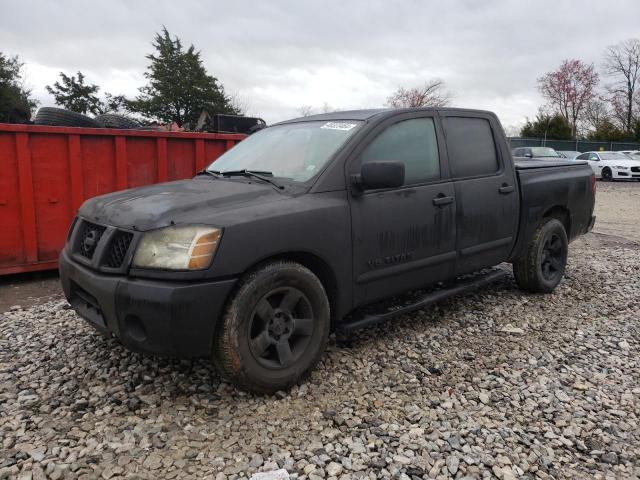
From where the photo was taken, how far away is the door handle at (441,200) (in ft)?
12.5

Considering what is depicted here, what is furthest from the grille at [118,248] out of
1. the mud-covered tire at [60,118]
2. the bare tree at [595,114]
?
the bare tree at [595,114]

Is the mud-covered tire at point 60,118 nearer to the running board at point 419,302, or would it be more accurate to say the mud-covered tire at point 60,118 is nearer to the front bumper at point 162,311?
the front bumper at point 162,311

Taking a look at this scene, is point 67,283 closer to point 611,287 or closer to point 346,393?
point 346,393

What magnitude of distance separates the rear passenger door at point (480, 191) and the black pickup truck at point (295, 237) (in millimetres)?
14

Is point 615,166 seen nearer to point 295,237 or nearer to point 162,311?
point 295,237

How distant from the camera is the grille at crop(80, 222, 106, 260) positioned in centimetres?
302

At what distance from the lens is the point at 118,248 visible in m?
2.84

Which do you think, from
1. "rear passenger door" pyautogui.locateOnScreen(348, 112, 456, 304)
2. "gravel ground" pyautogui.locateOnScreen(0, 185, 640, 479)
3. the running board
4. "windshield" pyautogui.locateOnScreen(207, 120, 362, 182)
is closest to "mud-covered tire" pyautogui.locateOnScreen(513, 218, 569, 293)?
the running board

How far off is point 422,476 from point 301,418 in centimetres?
77

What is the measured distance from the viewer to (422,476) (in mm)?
2373

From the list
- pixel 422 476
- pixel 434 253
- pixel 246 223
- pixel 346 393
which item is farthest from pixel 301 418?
pixel 434 253

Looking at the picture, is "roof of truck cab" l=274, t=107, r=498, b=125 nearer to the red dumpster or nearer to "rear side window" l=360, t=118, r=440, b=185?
"rear side window" l=360, t=118, r=440, b=185

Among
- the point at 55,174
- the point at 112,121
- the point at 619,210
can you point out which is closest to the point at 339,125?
the point at 55,174

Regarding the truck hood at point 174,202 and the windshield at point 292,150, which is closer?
the truck hood at point 174,202
